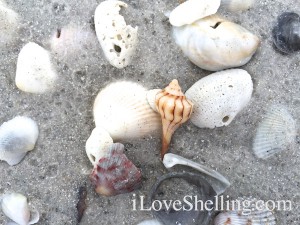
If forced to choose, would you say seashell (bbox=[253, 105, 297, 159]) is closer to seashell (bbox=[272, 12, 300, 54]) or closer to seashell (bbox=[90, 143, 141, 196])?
seashell (bbox=[272, 12, 300, 54])

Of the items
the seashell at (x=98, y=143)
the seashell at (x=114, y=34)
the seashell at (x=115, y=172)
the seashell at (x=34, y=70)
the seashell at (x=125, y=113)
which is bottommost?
the seashell at (x=115, y=172)

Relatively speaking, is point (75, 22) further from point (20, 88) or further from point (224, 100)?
point (224, 100)

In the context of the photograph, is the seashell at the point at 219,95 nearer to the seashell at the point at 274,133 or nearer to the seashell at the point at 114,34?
the seashell at the point at 274,133

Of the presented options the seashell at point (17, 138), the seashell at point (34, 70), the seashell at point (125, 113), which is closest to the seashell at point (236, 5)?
the seashell at point (125, 113)

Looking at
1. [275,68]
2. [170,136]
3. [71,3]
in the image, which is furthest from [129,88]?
[275,68]

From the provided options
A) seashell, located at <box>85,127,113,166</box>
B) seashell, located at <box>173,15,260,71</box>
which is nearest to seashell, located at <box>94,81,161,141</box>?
seashell, located at <box>85,127,113,166</box>

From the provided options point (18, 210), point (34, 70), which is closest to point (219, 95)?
point (34, 70)
